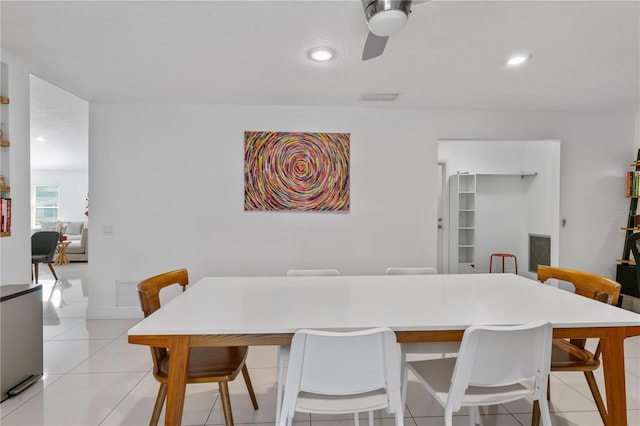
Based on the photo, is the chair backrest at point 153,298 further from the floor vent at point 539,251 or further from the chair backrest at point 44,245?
the floor vent at point 539,251

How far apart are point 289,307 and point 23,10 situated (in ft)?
7.17

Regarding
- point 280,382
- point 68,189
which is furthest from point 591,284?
point 68,189

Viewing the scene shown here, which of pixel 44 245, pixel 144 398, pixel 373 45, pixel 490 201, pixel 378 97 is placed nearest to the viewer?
pixel 373 45

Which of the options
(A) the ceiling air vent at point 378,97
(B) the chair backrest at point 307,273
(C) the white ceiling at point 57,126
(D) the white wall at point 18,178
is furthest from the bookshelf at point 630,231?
(C) the white ceiling at point 57,126

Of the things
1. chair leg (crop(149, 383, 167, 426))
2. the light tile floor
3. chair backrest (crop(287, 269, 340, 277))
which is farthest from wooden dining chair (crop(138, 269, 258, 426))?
chair backrest (crop(287, 269, 340, 277))

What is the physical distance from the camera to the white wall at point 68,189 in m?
9.02

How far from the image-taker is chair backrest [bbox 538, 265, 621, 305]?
1.77 m

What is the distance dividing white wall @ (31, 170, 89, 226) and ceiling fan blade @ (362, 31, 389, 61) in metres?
9.69

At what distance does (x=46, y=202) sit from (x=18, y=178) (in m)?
8.41

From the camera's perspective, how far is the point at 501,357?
4.14 ft

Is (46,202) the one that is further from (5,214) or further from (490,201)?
(490,201)

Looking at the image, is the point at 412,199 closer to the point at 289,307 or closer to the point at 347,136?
the point at 347,136

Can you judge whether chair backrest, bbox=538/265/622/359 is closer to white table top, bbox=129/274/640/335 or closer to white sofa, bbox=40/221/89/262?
white table top, bbox=129/274/640/335

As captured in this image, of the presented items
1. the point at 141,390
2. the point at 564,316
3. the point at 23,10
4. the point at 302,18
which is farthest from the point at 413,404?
the point at 23,10
